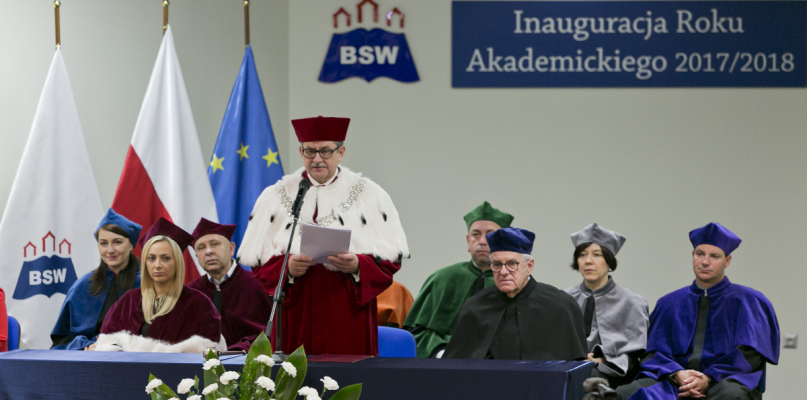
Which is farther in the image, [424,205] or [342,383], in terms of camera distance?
[424,205]

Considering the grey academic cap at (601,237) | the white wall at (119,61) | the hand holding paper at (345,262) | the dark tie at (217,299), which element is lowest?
the dark tie at (217,299)

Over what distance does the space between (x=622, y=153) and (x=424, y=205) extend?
147 cm

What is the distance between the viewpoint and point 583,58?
596 cm

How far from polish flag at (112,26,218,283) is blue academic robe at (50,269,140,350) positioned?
742 mm

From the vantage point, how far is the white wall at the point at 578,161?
230 inches

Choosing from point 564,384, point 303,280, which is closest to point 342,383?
point 564,384

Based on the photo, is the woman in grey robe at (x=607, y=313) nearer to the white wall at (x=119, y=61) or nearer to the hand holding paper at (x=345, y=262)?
the hand holding paper at (x=345, y=262)

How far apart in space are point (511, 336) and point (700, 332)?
3.36 ft

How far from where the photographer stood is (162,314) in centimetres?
367

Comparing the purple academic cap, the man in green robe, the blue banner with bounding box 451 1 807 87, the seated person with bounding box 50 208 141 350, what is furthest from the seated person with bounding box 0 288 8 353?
the blue banner with bounding box 451 1 807 87

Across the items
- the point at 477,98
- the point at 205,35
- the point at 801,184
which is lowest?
the point at 801,184

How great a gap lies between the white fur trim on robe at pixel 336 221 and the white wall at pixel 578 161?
8.64 feet

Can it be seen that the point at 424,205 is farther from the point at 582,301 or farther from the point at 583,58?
the point at 582,301

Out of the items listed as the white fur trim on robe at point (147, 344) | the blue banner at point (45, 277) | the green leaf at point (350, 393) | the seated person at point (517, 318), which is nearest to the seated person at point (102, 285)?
the blue banner at point (45, 277)
